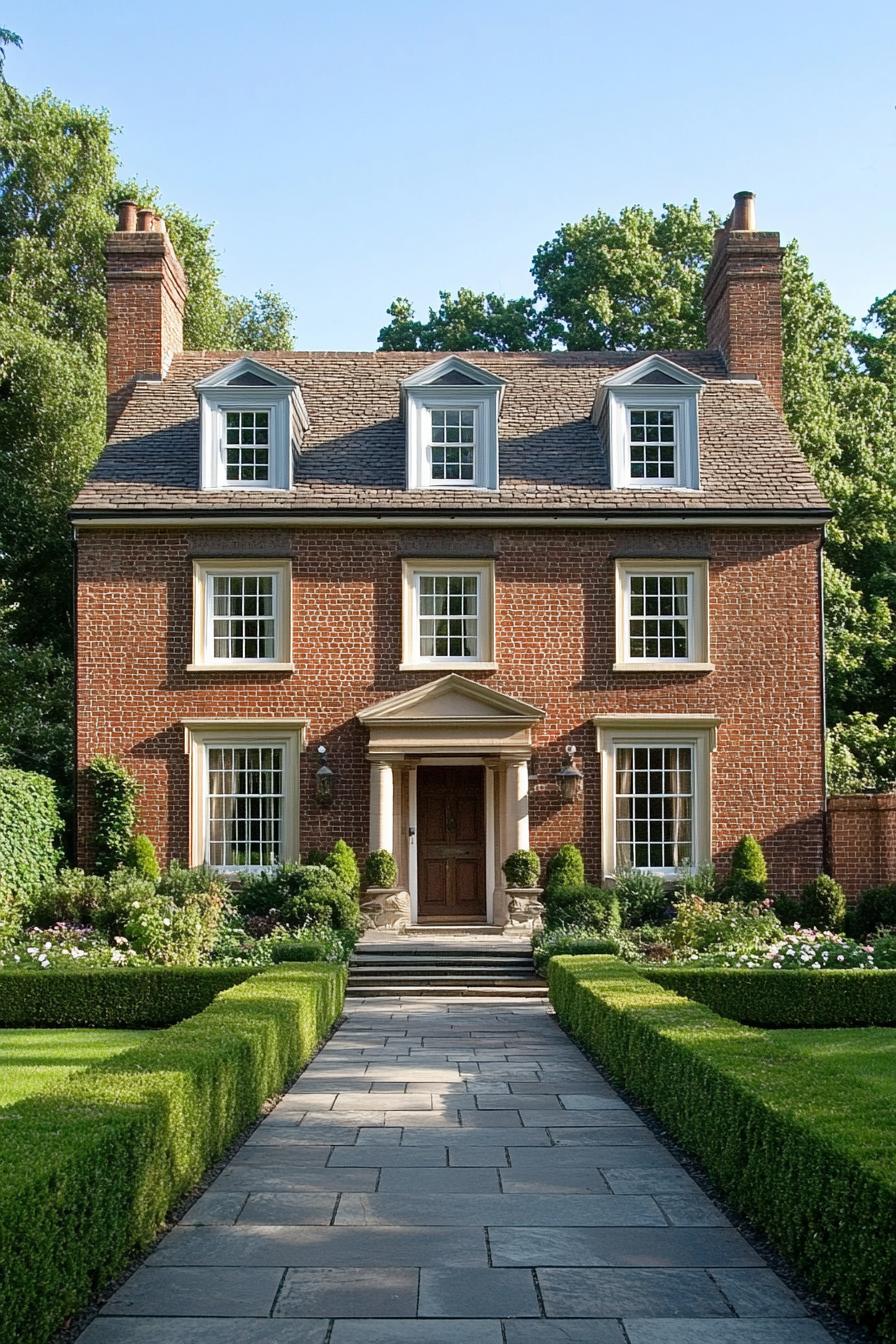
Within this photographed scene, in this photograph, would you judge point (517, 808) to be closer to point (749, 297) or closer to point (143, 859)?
point (143, 859)

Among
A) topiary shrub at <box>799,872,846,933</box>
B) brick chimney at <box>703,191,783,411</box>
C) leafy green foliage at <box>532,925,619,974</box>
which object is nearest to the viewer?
leafy green foliage at <box>532,925,619,974</box>

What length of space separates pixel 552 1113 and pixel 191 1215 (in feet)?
12.6

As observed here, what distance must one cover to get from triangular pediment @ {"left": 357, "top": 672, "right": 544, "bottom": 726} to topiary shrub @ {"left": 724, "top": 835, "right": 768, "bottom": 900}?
12.9 ft

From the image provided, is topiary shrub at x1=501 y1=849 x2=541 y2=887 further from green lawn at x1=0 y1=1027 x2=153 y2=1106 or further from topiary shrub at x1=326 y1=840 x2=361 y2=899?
green lawn at x1=0 y1=1027 x2=153 y2=1106

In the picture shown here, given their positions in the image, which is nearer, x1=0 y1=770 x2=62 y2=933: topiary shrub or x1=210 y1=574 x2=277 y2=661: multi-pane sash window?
x1=0 y1=770 x2=62 y2=933: topiary shrub

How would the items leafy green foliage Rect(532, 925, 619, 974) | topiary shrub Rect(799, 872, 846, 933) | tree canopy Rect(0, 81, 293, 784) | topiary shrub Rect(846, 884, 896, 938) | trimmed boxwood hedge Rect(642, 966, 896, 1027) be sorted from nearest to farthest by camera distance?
trimmed boxwood hedge Rect(642, 966, 896, 1027)
leafy green foliage Rect(532, 925, 619, 974)
topiary shrub Rect(846, 884, 896, 938)
topiary shrub Rect(799, 872, 846, 933)
tree canopy Rect(0, 81, 293, 784)

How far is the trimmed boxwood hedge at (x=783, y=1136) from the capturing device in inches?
236

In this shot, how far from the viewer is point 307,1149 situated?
962 cm

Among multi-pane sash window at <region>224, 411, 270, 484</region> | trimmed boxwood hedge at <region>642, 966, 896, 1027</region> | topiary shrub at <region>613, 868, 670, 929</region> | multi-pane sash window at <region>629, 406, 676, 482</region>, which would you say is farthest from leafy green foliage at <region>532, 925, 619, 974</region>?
multi-pane sash window at <region>224, 411, 270, 484</region>

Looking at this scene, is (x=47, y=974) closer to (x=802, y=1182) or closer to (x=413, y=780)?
(x=413, y=780)

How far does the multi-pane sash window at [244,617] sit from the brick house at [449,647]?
4 centimetres

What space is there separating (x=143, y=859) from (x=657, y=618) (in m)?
9.37

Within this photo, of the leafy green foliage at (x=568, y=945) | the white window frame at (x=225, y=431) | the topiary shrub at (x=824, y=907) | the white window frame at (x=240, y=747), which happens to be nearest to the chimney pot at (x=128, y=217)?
the white window frame at (x=225, y=431)

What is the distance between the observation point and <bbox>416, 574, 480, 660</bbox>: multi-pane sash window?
79.6 ft
